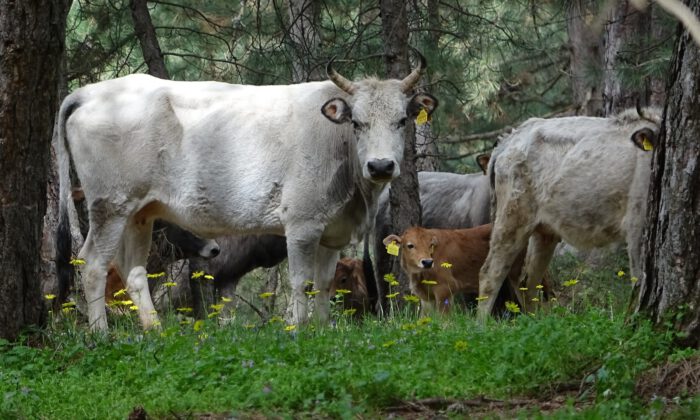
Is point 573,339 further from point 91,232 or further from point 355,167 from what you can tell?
point 91,232

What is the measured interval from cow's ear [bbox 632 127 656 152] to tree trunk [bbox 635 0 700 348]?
2.99 meters

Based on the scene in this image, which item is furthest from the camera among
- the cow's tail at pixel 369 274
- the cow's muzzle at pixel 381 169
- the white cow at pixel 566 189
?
the cow's tail at pixel 369 274

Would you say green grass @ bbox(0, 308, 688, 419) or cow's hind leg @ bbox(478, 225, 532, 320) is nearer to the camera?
green grass @ bbox(0, 308, 688, 419)

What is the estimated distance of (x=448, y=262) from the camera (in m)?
11.3

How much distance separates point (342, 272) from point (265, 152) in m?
4.01

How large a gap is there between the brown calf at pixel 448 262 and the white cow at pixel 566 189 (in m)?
0.56

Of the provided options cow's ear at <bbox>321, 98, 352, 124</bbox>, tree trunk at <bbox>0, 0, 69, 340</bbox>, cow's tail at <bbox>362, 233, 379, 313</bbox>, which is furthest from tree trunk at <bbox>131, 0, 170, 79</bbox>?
tree trunk at <bbox>0, 0, 69, 340</bbox>

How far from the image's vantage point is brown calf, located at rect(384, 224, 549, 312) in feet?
35.8

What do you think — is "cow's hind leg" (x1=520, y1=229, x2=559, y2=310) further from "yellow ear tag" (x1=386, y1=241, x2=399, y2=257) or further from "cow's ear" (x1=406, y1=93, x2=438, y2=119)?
"cow's ear" (x1=406, y1=93, x2=438, y2=119)

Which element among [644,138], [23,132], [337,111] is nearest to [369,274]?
[337,111]

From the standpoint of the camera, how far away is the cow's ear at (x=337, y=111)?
9.77 m

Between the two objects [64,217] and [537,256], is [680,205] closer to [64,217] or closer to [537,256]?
[537,256]

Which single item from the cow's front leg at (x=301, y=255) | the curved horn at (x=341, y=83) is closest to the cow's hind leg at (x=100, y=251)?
the cow's front leg at (x=301, y=255)

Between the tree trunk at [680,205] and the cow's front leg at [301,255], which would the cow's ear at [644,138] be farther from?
the tree trunk at [680,205]
